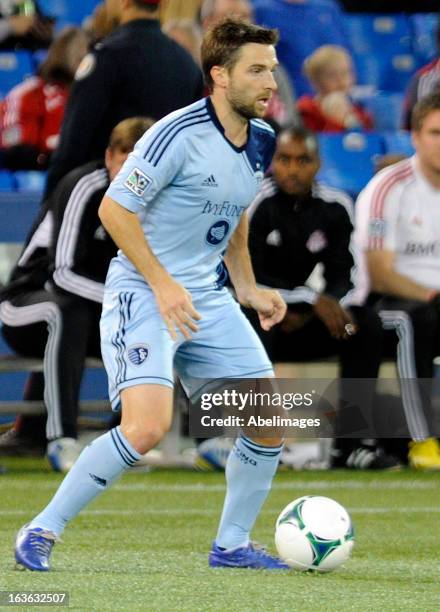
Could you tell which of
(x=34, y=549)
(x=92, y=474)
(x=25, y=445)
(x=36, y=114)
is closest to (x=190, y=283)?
(x=92, y=474)

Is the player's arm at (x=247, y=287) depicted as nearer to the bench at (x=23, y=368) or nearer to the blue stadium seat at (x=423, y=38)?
the bench at (x=23, y=368)

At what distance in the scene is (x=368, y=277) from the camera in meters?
8.93

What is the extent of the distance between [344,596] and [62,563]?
1.10 metres

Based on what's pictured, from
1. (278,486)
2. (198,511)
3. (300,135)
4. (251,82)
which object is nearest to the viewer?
(251,82)

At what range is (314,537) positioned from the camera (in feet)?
17.1

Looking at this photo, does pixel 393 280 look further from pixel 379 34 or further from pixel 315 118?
pixel 379 34

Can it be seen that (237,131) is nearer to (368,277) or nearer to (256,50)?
(256,50)

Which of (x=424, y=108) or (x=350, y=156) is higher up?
(x=424, y=108)

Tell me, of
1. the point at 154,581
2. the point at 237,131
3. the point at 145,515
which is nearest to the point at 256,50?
the point at 237,131

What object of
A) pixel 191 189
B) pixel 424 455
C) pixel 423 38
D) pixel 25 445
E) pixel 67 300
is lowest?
pixel 25 445

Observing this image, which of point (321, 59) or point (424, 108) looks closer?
point (424, 108)

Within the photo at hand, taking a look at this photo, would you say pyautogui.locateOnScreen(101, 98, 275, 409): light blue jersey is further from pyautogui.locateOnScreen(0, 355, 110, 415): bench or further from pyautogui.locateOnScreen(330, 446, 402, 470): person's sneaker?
pyautogui.locateOnScreen(330, 446, 402, 470): person's sneaker

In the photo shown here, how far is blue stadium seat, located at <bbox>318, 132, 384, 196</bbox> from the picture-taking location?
1098cm

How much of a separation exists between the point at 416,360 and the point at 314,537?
3.59m
